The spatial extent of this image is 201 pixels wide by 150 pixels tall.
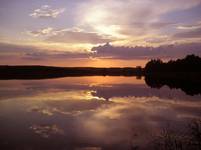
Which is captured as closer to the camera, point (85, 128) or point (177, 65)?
point (85, 128)

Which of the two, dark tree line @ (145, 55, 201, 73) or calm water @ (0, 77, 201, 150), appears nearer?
calm water @ (0, 77, 201, 150)

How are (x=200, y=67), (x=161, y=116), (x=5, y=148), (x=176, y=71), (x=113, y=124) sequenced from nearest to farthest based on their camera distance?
(x=5, y=148)
(x=113, y=124)
(x=161, y=116)
(x=200, y=67)
(x=176, y=71)

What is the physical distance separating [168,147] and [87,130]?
7.15 m

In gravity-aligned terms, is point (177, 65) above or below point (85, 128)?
above

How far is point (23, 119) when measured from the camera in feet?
69.2

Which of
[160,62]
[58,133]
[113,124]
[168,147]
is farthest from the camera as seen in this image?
[160,62]

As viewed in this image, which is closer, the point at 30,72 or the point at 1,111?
the point at 1,111

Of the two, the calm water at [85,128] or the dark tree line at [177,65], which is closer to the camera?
the calm water at [85,128]

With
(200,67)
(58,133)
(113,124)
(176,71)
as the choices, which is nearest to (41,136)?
(58,133)

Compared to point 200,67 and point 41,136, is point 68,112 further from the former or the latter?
point 200,67

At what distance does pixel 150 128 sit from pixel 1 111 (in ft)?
40.8

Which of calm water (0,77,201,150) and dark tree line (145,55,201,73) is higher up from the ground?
dark tree line (145,55,201,73)

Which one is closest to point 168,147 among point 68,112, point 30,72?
point 68,112

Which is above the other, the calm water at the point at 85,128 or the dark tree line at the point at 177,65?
the dark tree line at the point at 177,65
